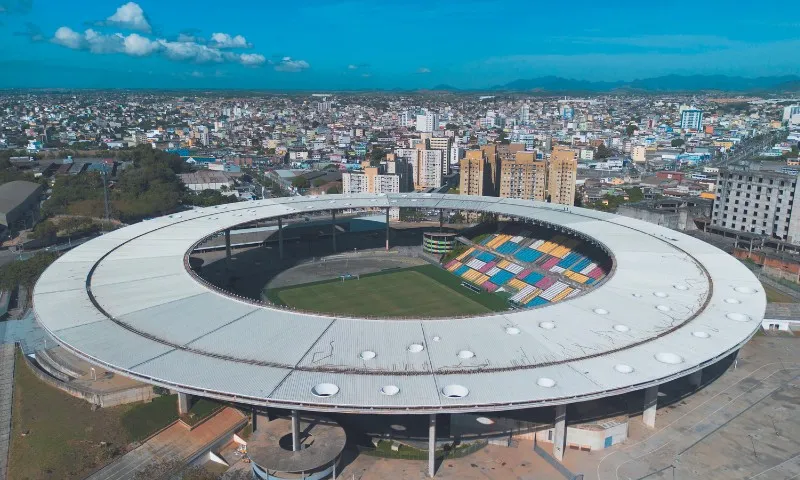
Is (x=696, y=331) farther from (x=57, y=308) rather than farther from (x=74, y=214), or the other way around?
(x=74, y=214)

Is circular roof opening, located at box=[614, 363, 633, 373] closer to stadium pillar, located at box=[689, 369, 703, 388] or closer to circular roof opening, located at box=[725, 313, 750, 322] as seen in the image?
circular roof opening, located at box=[725, 313, 750, 322]

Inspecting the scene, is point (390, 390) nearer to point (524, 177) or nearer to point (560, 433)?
point (560, 433)

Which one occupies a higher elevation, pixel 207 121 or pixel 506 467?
pixel 207 121

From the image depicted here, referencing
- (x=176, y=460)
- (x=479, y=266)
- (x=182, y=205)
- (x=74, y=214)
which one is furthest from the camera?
(x=182, y=205)

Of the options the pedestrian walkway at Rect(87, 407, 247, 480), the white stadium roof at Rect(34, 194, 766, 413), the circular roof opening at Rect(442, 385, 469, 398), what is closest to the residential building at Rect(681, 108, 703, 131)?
the white stadium roof at Rect(34, 194, 766, 413)

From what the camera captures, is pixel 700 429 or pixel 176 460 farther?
pixel 700 429

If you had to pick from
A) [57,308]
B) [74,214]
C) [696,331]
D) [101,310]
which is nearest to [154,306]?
[101,310]
